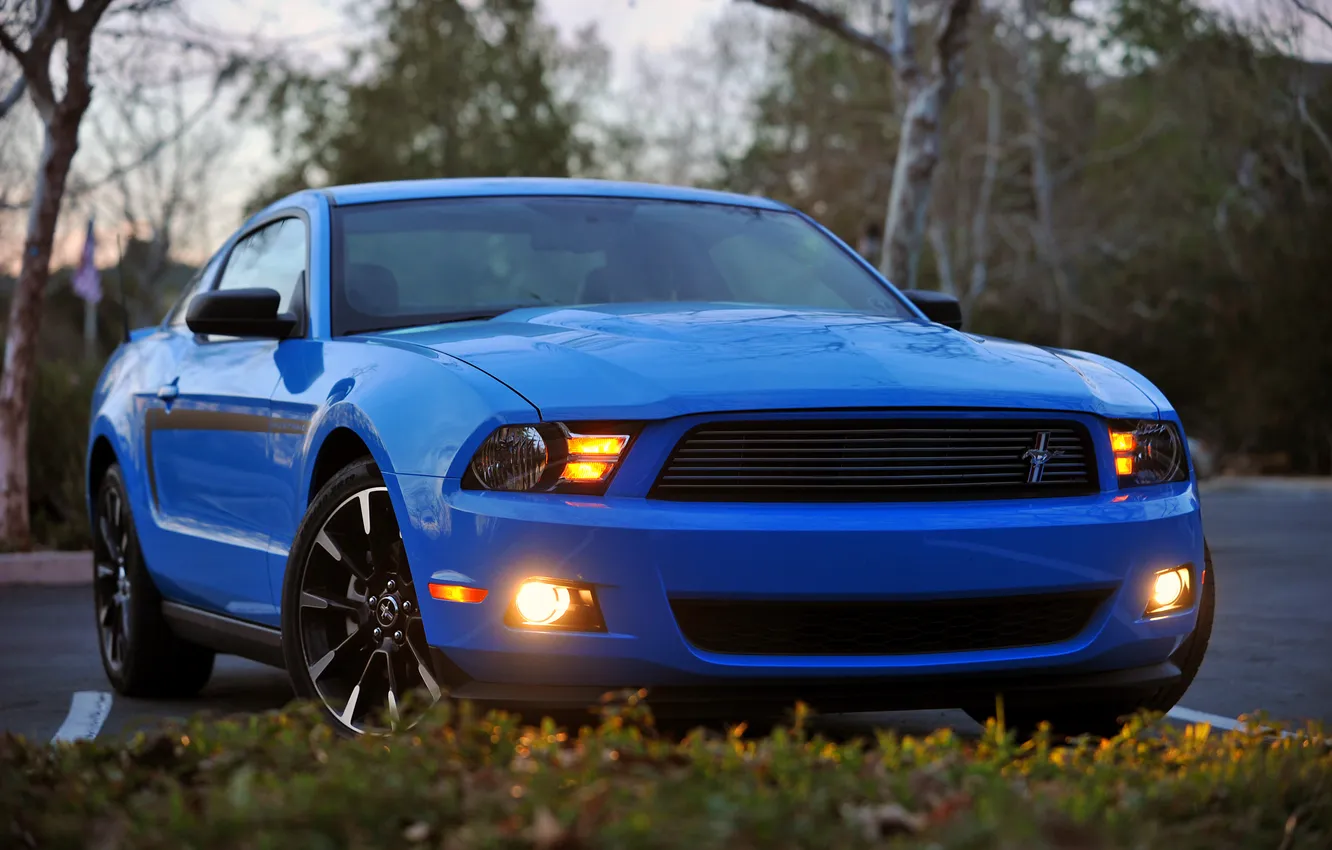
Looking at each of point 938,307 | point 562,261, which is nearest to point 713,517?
point 562,261

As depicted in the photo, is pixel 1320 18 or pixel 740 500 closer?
pixel 740 500

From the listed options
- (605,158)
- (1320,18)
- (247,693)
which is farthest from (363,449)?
(605,158)

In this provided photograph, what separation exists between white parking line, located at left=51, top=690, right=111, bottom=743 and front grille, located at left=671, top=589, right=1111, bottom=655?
8.19 ft

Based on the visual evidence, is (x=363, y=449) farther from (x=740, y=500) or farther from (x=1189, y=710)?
(x=1189, y=710)

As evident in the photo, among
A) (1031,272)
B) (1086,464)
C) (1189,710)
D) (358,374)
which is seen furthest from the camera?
(1031,272)

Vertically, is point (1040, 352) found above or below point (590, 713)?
above

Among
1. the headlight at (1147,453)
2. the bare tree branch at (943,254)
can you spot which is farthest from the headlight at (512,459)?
the bare tree branch at (943,254)

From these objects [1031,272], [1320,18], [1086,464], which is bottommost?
[1031,272]

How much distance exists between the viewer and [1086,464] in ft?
16.0

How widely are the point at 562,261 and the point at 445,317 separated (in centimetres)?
55

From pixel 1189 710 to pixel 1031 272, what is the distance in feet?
142

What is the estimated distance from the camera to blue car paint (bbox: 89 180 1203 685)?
173 inches

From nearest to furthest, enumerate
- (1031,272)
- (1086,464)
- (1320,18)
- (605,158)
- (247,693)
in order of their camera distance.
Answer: (1086,464), (247,693), (1320,18), (1031,272), (605,158)

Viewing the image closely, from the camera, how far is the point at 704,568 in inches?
172
